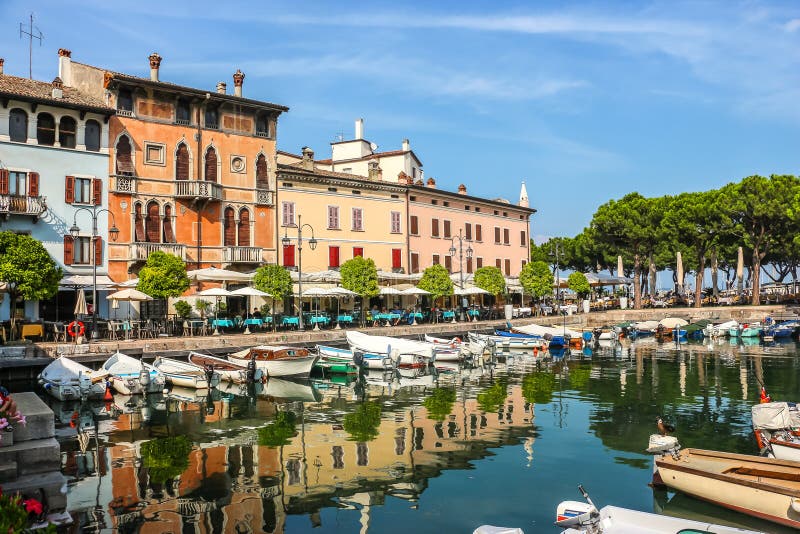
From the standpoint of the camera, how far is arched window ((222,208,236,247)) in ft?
134

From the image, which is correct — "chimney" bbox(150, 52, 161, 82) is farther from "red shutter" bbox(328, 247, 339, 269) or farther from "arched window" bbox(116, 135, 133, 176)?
"red shutter" bbox(328, 247, 339, 269)

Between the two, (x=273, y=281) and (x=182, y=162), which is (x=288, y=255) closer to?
(x=273, y=281)

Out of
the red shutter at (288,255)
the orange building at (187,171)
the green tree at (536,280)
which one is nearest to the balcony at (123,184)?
the orange building at (187,171)

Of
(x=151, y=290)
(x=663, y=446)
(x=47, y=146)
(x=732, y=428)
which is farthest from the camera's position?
(x=47, y=146)

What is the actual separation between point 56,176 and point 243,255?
36.0ft

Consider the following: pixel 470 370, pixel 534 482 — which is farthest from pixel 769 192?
pixel 534 482

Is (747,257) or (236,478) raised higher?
(747,257)

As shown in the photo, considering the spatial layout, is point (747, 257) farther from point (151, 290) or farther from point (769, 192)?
point (151, 290)

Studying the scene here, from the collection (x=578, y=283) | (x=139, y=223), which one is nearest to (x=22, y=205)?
(x=139, y=223)

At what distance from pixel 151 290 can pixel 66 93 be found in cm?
1352

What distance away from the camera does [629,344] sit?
1870 inches

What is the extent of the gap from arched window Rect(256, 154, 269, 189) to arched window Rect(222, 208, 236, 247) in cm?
266

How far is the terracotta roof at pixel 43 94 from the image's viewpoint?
3397cm

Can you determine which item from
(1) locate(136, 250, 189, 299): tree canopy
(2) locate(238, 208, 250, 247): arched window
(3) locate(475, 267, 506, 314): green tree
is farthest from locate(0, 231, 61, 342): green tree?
(3) locate(475, 267, 506, 314): green tree
